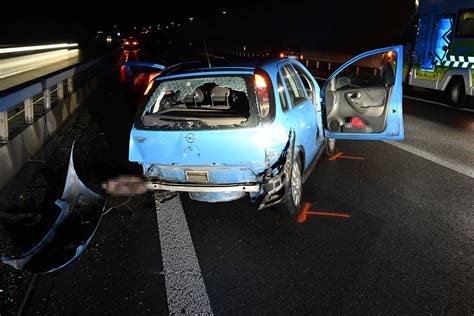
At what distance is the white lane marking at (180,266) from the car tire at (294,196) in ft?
3.58

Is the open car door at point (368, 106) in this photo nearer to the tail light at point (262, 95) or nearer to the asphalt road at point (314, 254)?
the asphalt road at point (314, 254)

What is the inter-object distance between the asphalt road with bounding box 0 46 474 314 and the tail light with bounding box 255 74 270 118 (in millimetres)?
1250

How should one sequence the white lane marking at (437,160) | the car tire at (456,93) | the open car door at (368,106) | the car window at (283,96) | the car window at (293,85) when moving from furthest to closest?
the car tire at (456,93), the white lane marking at (437,160), the open car door at (368,106), the car window at (293,85), the car window at (283,96)

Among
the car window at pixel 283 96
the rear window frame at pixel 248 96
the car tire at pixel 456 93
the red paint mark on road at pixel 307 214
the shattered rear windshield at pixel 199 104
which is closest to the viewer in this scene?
the rear window frame at pixel 248 96

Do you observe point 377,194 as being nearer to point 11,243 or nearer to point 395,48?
point 395,48

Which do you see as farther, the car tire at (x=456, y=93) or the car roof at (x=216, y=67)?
the car tire at (x=456, y=93)

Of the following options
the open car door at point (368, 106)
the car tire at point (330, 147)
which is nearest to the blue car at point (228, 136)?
the open car door at point (368, 106)

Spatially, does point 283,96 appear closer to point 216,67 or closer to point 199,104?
point 216,67

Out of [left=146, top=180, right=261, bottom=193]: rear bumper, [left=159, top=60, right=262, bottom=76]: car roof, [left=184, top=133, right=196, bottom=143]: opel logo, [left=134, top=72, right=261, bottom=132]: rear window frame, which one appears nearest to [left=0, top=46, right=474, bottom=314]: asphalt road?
[left=146, top=180, right=261, bottom=193]: rear bumper

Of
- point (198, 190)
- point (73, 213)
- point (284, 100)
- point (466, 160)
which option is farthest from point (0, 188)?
point (466, 160)

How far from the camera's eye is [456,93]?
13008 mm

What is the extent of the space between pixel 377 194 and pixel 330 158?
1.85 m

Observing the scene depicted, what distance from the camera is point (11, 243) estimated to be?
15.4 feet

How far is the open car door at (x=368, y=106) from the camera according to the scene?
6.72 meters
